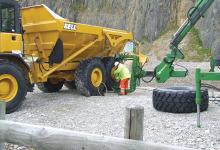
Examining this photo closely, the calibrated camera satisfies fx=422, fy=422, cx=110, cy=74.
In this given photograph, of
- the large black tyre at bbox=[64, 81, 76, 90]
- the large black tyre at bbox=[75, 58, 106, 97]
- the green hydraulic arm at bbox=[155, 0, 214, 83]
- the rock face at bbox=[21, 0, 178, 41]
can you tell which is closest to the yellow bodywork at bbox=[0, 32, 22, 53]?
the large black tyre at bbox=[75, 58, 106, 97]

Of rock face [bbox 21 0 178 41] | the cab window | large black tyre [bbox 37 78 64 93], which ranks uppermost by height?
rock face [bbox 21 0 178 41]

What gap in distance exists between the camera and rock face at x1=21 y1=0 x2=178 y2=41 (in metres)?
36.4

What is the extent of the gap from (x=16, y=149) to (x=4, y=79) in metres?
3.74

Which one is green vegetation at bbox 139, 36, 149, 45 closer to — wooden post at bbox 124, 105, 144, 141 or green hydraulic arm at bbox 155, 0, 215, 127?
green hydraulic arm at bbox 155, 0, 215, 127

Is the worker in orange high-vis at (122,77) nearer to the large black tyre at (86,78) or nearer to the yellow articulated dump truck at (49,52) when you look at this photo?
the yellow articulated dump truck at (49,52)

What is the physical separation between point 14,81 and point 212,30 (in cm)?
2398

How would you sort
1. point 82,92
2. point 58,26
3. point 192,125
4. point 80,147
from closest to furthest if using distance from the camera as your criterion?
point 80,147, point 192,125, point 58,26, point 82,92

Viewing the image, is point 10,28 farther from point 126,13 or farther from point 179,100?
point 126,13

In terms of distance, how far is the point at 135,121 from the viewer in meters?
3.29

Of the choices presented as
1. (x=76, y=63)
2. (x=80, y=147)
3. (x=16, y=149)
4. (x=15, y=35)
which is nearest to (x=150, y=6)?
(x=76, y=63)

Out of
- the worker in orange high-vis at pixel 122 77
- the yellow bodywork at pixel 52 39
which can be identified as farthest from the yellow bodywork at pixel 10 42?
the worker in orange high-vis at pixel 122 77

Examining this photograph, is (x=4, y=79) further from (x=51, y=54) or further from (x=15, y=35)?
(x=51, y=54)

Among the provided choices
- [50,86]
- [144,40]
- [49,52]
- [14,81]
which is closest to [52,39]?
[49,52]

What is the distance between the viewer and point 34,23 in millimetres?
12391
